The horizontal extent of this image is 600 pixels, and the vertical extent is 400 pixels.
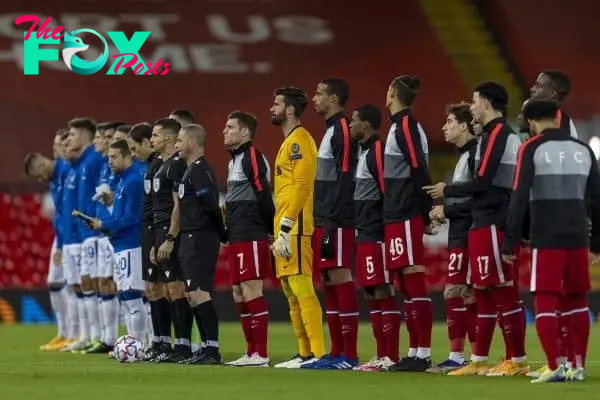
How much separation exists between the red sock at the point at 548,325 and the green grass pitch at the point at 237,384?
0.22 m

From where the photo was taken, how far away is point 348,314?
11.9m

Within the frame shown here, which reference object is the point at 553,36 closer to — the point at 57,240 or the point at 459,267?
the point at 57,240

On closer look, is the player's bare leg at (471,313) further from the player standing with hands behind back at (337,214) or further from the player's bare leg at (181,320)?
the player's bare leg at (181,320)

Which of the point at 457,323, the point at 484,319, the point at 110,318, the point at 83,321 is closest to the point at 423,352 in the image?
the point at 457,323

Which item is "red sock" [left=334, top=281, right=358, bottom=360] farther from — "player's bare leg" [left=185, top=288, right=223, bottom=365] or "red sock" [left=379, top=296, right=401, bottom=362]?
"player's bare leg" [left=185, top=288, right=223, bottom=365]

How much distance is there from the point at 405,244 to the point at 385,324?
2.29 ft

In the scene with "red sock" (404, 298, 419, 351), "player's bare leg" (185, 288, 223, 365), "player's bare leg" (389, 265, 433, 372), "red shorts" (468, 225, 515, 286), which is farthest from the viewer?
"player's bare leg" (185, 288, 223, 365)

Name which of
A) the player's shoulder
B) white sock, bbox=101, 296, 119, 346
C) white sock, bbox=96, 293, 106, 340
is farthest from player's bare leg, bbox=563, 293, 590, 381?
white sock, bbox=96, 293, 106, 340

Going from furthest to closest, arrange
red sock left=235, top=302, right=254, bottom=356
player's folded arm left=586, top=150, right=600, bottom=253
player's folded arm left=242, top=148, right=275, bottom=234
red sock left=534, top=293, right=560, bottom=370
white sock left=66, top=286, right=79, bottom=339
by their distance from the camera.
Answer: white sock left=66, top=286, right=79, bottom=339 < red sock left=235, top=302, right=254, bottom=356 < player's folded arm left=242, top=148, right=275, bottom=234 < player's folded arm left=586, top=150, right=600, bottom=253 < red sock left=534, top=293, right=560, bottom=370

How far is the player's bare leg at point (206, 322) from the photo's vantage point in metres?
12.4

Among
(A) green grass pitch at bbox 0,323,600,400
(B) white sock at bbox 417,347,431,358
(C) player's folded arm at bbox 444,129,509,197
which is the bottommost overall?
(A) green grass pitch at bbox 0,323,600,400

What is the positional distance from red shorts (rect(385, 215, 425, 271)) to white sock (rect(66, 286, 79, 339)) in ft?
17.6

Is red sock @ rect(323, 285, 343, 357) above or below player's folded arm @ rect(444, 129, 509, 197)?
below

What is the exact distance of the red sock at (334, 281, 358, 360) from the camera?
11.9m
